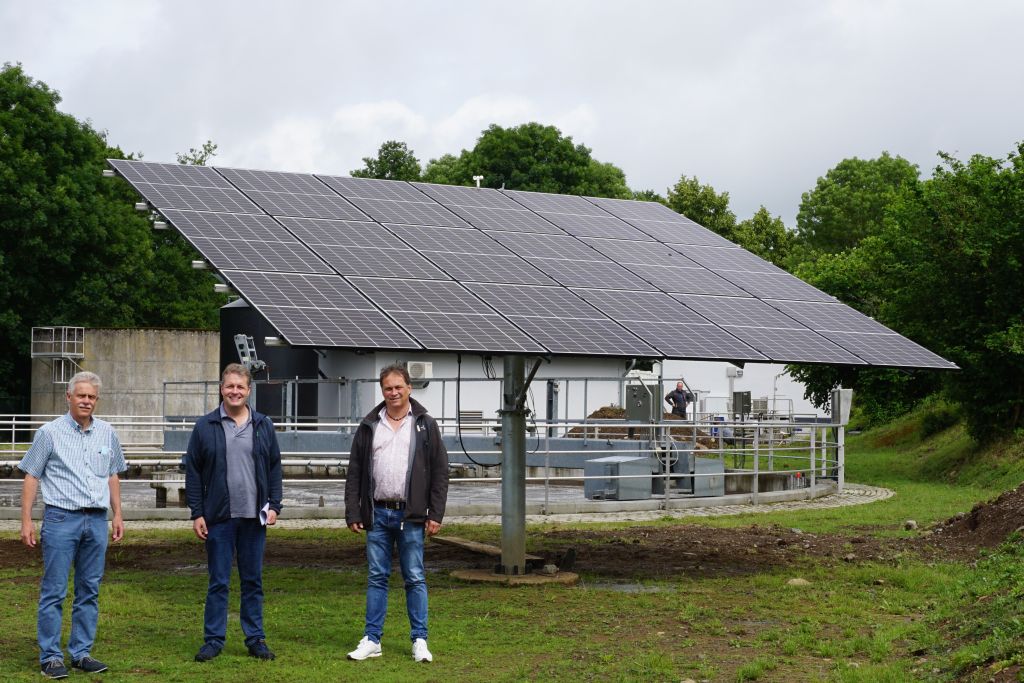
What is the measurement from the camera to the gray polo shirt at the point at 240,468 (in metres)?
9.41

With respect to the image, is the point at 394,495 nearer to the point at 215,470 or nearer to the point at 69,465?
the point at 215,470

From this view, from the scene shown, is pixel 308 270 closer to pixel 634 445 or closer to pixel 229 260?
pixel 229 260

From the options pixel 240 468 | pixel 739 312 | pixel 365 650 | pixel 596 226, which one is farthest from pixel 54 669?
pixel 596 226

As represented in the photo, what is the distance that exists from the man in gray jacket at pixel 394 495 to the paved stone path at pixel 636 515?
990cm

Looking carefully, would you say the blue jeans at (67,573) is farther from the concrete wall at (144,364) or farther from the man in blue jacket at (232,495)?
the concrete wall at (144,364)

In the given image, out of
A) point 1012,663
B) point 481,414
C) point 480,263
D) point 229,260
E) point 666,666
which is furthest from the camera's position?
point 481,414

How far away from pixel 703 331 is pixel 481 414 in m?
24.0

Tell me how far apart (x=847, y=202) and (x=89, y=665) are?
7593 centimetres

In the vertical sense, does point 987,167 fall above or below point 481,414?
above

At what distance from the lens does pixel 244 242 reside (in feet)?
45.5

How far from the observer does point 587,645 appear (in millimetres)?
9992

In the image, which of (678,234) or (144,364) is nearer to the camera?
(678,234)

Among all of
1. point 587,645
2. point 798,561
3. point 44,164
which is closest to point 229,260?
point 587,645

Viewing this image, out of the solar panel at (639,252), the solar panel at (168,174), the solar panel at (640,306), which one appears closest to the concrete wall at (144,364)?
the solar panel at (168,174)
